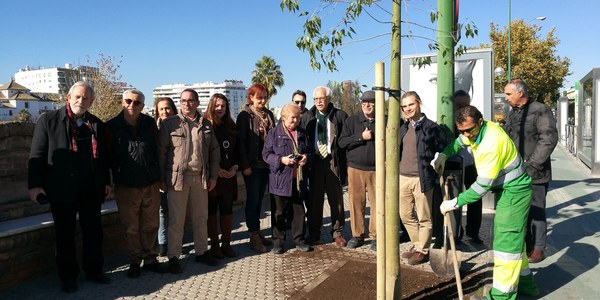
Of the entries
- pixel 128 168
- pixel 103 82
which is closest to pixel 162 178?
pixel 128 168

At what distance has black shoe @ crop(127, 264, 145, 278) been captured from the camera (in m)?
4.90

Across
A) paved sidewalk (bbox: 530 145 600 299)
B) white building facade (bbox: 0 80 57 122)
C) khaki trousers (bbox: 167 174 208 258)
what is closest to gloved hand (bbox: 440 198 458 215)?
paved sidewalk (bbox: 530 145 600 299)

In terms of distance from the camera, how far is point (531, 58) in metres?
26.9

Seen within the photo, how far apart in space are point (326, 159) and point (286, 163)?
72 centimetres

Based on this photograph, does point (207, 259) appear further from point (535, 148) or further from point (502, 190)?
point (535, 148)

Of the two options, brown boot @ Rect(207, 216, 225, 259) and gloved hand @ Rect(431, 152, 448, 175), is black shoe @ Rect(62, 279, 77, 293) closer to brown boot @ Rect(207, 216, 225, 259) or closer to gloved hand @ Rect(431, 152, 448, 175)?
brown boot @ Rect(207, 216, 225, 259)

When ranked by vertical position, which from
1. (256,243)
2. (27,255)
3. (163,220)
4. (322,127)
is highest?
(322,127)

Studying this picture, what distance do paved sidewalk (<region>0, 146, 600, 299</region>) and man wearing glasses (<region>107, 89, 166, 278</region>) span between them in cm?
34

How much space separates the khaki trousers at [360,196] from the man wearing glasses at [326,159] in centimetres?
20

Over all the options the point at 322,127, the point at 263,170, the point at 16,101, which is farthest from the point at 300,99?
the point at 16,101

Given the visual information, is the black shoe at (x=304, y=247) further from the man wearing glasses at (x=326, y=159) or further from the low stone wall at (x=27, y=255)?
the low stone wall at (x=27, y=255)

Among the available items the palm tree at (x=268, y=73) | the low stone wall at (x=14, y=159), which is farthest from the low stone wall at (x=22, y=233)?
the palm tree at (x=268, y=73)

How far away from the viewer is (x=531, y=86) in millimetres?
27844

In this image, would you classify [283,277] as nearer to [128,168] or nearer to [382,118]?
[128,168]
